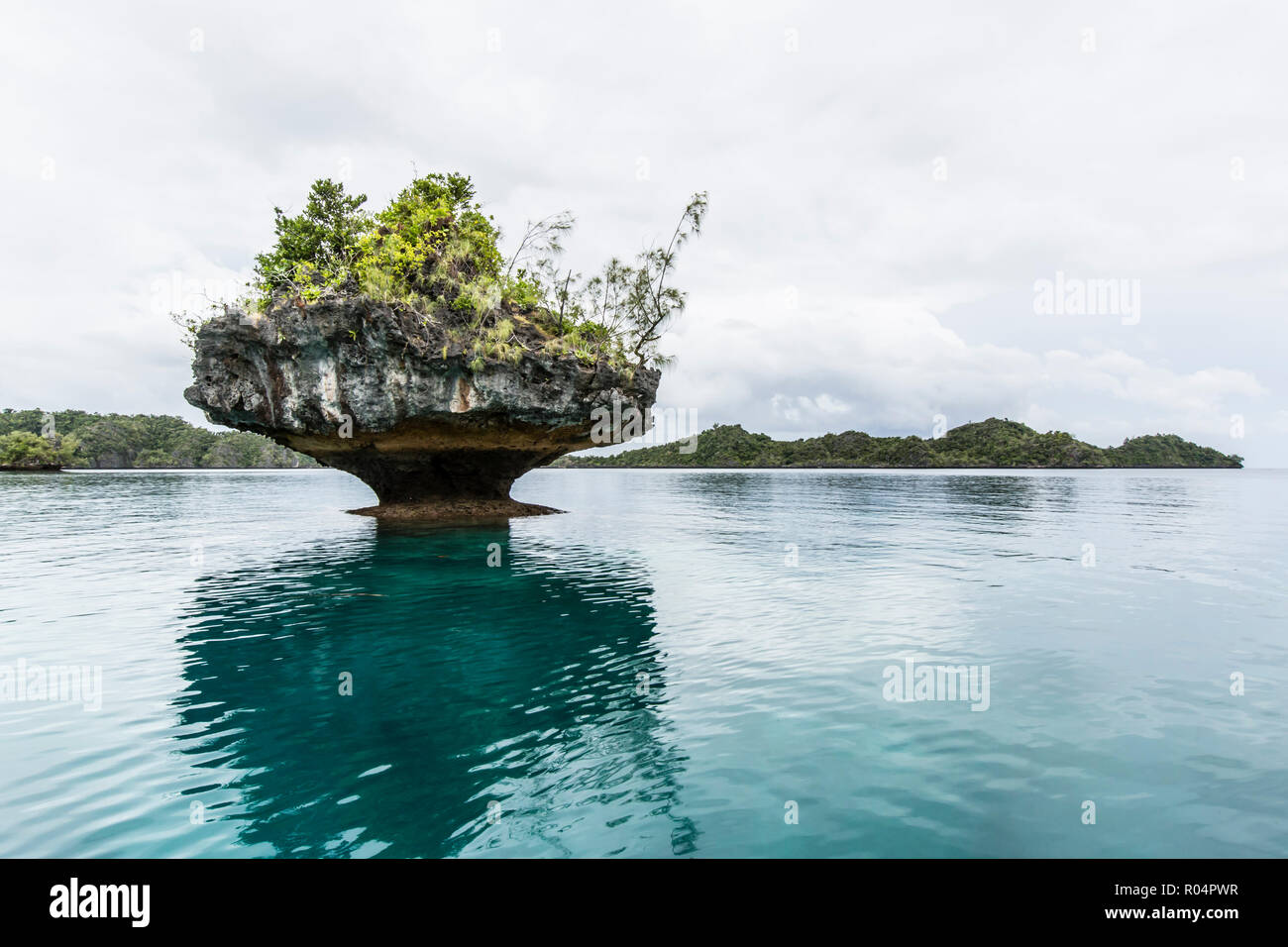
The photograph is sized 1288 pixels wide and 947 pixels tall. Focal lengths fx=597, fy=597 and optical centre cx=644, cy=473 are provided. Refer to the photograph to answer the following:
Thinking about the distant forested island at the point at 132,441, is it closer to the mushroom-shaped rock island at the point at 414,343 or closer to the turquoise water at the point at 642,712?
the mushroom-shaped rock island at the point at 414,343

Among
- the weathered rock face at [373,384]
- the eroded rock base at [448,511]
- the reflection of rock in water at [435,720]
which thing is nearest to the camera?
the reflection of rock in water at [435,720]

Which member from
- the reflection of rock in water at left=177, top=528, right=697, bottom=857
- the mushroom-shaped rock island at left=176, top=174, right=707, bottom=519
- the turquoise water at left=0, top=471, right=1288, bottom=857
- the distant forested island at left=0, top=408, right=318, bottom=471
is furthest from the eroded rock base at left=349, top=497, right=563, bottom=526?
the distant forested island at left=0, top=408, right=318, bottom=471

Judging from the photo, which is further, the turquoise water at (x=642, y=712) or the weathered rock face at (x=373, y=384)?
the weathered rock face at (x=373, y=384)

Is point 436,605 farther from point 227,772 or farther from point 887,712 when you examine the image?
point 887,712

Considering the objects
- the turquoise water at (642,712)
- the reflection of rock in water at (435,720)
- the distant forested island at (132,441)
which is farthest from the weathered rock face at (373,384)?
the distant forested island at (132,441)

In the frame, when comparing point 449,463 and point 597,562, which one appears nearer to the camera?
point 597,562

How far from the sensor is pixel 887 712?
27.9 feet

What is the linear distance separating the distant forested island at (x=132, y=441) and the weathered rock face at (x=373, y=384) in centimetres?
10758

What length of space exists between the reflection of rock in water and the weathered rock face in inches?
500

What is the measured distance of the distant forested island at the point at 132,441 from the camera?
131 meters

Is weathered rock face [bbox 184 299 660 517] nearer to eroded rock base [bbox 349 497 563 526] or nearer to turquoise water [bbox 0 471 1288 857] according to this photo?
eroded rock base [bbox 349 497 563 526]
